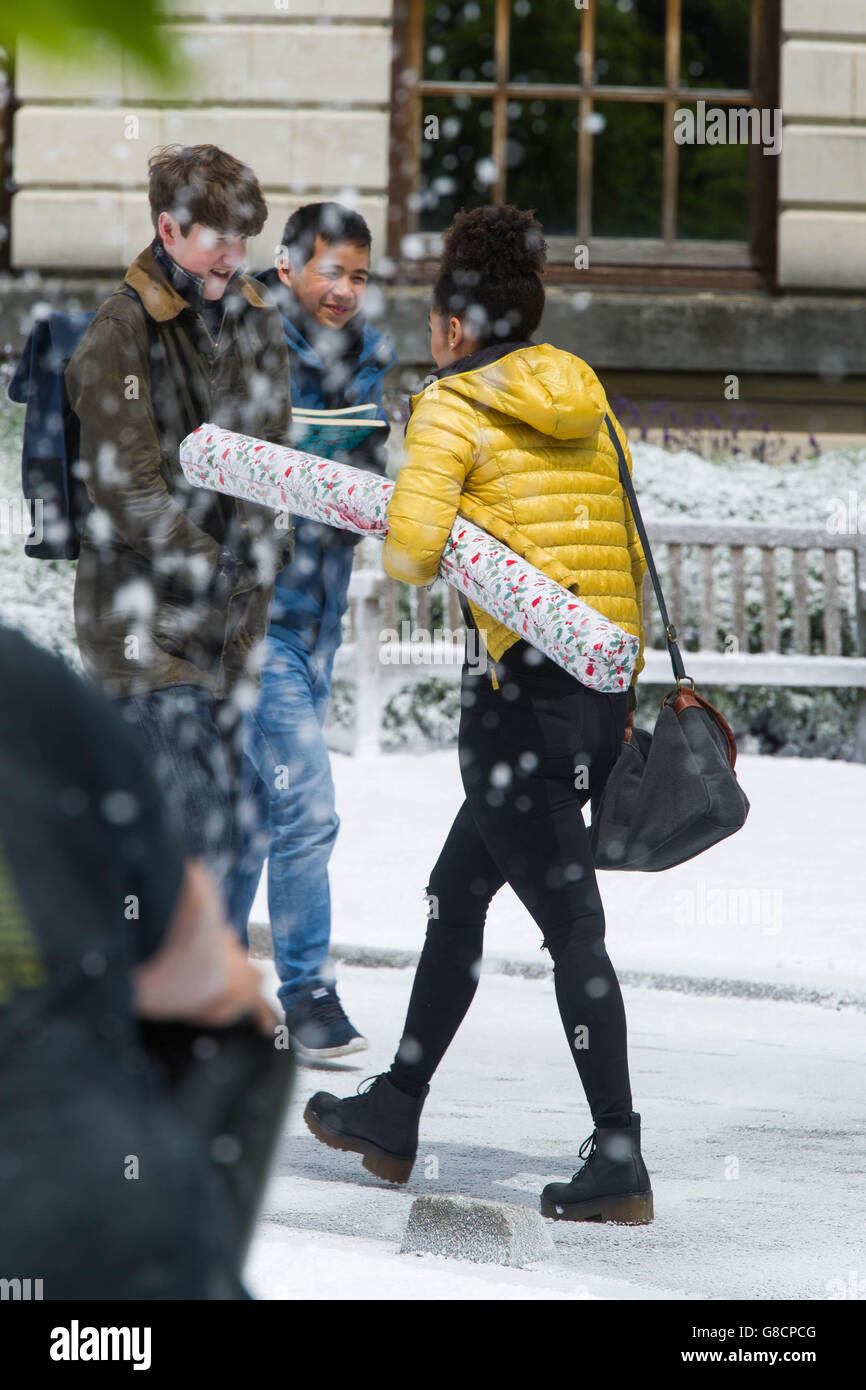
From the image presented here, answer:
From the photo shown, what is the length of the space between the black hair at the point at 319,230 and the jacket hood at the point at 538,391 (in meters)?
1.18

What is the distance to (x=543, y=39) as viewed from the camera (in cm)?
1099

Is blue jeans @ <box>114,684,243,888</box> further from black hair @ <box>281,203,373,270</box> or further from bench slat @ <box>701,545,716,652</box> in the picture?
bench slat @ <box>701,545,716,652</box>

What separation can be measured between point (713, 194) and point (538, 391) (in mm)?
8674

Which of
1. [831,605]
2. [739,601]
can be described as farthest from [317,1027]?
[831,605]

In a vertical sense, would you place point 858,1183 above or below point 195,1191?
below

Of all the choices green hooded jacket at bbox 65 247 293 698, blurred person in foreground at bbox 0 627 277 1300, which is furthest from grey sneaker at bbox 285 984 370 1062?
blurred person in foreground at bbox 0 627 277 1300

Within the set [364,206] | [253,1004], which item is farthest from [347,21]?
[253,1004]

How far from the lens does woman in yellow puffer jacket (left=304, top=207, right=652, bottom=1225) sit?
10.3 ft

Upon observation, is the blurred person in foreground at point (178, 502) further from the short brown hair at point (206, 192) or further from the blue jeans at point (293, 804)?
the blue jeans at point (293, 804)

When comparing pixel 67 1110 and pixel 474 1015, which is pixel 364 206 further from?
pixel 67 1110

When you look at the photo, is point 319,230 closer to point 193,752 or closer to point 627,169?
point 193,752

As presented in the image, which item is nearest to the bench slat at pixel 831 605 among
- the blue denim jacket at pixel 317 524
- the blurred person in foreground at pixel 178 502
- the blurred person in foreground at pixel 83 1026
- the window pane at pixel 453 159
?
the window pane at pixel 453 159
